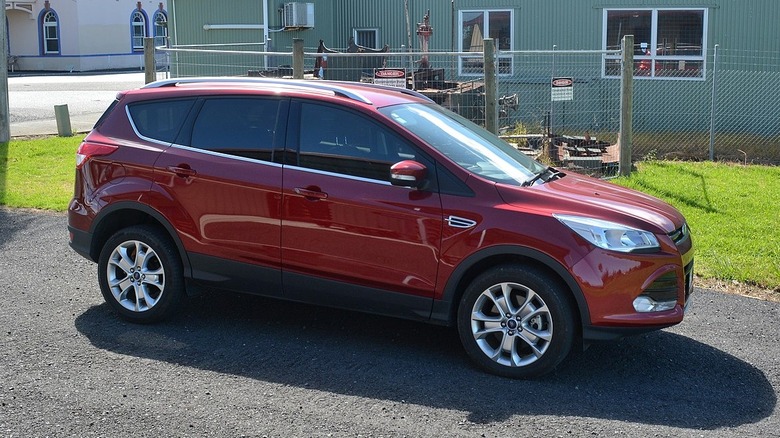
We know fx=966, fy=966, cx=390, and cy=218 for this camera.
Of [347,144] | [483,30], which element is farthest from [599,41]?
[347,144]

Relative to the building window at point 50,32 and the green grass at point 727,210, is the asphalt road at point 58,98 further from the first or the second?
the green grass at point 727,210

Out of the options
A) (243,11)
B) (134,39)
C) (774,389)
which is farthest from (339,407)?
(134,39)

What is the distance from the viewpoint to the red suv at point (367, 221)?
5.77m

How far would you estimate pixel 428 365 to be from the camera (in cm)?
611

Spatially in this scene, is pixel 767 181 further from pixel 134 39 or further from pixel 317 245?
pixel 134 39

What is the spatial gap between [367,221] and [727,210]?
6077mm

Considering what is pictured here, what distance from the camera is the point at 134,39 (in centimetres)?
Answer: 4728

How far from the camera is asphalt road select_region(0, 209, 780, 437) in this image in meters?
5.16

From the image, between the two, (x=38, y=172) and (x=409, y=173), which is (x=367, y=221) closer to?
(x=409, y=173)

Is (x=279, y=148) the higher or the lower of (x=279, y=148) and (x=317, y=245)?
the higher

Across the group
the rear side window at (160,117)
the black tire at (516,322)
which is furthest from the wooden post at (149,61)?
the black tire at (516,322)

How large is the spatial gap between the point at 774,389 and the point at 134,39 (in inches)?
1776

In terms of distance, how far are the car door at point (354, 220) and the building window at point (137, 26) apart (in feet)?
141

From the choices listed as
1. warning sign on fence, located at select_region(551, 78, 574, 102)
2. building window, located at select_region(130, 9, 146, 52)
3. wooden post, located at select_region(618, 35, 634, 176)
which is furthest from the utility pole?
building window, located at select_region(130, 9, 146, 52)
